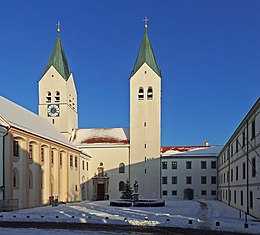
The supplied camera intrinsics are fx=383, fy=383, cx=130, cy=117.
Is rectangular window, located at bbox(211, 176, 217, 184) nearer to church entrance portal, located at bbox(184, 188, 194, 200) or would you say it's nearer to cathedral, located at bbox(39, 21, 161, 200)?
church entrance portal, located at bbox(184, 188, 194, 200)

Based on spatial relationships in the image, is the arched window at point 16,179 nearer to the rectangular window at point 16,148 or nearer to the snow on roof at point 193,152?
the rectangular window at point 16,148

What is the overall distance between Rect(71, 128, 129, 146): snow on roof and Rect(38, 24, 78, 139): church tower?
5.87 ft

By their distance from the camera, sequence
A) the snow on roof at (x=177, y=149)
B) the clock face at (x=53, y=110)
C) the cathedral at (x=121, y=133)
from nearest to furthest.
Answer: the cathedral at (x=121, y=133), the clock face at (x=53, y=110), the snow on roof at (x=177, y=149)

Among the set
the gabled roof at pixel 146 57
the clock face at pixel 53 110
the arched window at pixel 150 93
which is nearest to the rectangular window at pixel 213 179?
the arched window at pixel 150 93

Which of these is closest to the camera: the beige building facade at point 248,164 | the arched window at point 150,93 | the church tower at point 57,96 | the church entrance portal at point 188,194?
the beige building facade at point 248,164

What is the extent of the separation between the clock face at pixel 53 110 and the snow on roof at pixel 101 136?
501cm

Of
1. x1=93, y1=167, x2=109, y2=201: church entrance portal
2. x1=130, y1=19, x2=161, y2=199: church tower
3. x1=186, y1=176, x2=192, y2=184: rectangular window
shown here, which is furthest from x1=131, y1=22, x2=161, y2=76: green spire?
x1=186, y1=176, x2=192, y2=184: rectangular window

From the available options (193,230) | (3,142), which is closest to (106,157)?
(3,142)

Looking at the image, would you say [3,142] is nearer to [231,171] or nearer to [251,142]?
[251,142]

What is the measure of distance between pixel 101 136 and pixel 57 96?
32.1 feet

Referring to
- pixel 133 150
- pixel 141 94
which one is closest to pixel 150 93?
pixel 141 94

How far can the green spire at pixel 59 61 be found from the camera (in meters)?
63.5


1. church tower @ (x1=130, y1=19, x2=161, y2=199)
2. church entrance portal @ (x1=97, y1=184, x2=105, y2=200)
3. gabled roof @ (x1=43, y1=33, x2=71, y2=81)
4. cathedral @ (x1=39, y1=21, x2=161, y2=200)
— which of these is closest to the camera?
church tower @ (x1=130, y1=19, x2=161, y2=199)

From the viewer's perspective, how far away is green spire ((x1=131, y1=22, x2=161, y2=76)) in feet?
204
